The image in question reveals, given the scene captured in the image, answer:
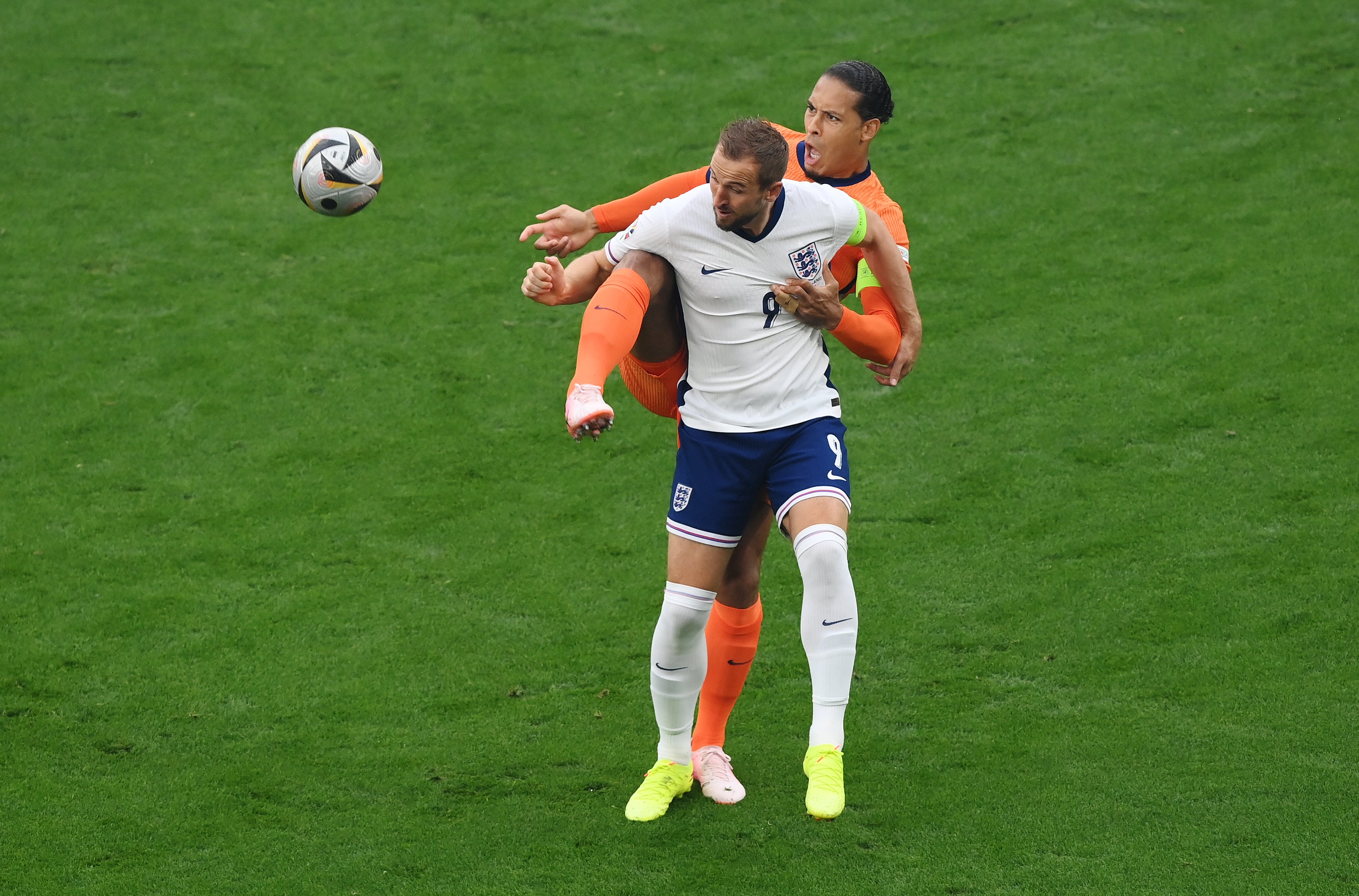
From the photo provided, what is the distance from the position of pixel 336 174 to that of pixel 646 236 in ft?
7.13

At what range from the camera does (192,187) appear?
1029cm

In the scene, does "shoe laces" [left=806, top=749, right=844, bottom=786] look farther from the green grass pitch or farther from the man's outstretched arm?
the man's outstretched arm

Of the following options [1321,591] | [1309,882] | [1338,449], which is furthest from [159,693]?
[1338,449]

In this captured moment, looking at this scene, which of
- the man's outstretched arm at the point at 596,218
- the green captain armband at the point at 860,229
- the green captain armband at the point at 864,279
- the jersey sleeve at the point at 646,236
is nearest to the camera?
the jersey sleeve at the point at 646,236

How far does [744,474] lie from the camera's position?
15.1 feet

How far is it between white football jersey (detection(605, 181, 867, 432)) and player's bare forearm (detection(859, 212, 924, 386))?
0.28 feet

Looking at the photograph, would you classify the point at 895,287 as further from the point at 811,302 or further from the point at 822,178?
the point at 822,178

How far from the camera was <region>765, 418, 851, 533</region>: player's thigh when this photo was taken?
4488 mm

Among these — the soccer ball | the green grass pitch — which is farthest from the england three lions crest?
the soccer ball

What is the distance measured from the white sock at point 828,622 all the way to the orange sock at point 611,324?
827 millimetres

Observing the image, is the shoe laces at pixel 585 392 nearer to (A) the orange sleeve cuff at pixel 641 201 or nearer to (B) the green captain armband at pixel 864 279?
(A) the orange sleeve cuff at pixel 641 201

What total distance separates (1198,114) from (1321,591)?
540cm

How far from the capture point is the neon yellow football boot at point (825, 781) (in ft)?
14.0

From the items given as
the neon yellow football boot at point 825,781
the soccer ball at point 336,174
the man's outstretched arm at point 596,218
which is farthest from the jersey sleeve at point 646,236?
the soccer ball at point 336,174
